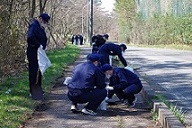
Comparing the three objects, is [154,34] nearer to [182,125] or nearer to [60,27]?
[60,27]

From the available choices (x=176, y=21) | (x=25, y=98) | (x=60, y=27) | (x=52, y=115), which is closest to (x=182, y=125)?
(x=52, y=115)

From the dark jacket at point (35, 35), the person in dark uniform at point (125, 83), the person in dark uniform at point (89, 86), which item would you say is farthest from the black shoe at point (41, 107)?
the person in dark uniform at point (125, 83)

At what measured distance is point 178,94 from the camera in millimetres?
10195

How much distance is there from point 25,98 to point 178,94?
145 inches

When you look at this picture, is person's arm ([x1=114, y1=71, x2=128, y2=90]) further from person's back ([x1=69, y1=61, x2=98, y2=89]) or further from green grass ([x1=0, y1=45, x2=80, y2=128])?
green grass ([x1=0, y1=45, x2=80, y2=128])

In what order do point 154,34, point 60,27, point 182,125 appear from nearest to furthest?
point 182,125 → point 60,27 → point 154,34

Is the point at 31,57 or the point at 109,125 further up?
the point at 31,57

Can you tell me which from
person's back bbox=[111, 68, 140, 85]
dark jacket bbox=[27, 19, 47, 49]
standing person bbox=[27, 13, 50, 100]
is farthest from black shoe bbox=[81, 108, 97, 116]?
dark jacket bbox=[27, 19, 47, 49]

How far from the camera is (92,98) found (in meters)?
7.73

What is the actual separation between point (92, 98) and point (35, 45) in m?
1.84

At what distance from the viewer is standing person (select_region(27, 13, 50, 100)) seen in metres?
8.68

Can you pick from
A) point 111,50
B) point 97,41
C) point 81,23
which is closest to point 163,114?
point 111,50

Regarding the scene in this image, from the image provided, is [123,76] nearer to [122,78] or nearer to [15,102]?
[122,78]

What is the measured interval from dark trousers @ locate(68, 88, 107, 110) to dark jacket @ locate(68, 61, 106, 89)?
0.11 metres
